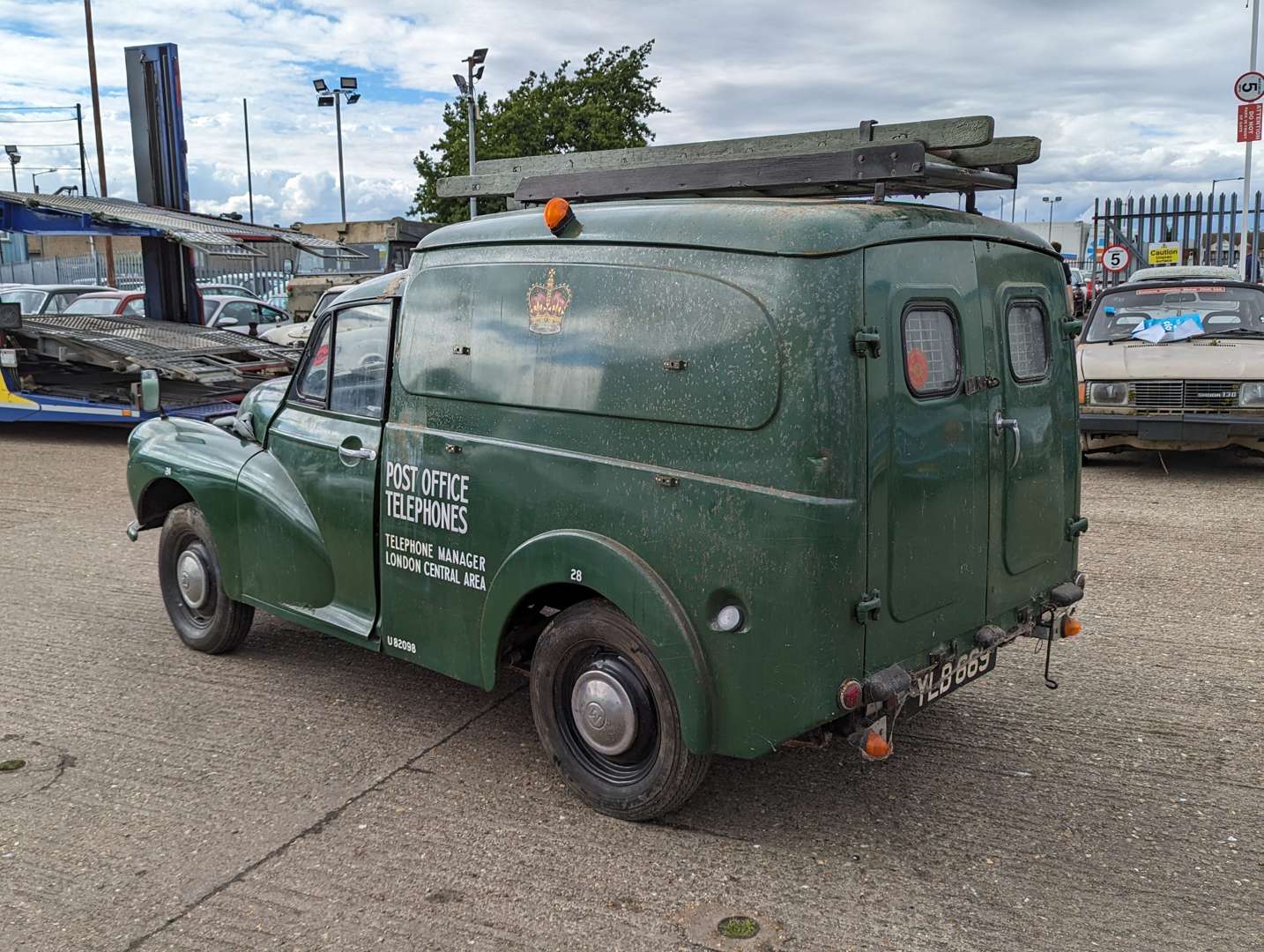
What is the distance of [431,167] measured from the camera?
38.6 m

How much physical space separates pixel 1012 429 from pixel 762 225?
1273 mm

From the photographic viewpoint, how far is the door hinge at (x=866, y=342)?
338 cm

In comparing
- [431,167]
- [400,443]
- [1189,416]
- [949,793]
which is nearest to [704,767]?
[949,793]

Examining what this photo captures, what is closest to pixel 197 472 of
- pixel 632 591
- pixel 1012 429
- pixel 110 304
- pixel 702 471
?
pixel 632 591

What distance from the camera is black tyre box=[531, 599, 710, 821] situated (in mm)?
3787

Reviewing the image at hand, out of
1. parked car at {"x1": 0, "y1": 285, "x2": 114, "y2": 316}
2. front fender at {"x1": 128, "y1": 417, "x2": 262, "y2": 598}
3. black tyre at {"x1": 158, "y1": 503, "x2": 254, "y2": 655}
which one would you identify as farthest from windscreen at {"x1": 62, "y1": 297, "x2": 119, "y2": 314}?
black tyre at {"x1": 158, "y1": 503, "x2": 254, "y2": 655}

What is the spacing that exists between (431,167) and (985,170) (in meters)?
36.3

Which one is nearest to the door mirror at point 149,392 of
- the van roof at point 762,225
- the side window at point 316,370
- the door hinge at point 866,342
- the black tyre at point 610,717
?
the side window at point 316,370

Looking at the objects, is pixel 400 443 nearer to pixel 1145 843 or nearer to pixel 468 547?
pixel 468 547

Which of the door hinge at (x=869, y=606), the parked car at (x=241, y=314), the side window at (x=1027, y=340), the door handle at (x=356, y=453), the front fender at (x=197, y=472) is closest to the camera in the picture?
the door hinge at (x=869, y=606)

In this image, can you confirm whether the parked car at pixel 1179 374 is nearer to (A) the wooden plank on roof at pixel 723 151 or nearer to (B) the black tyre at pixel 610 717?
(A) the wooden plank on roof at pixel 723 151

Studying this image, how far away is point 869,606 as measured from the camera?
11.4 ft

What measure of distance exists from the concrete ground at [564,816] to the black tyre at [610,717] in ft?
0.44

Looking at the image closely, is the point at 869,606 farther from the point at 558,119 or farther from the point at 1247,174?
the point at 558,119
